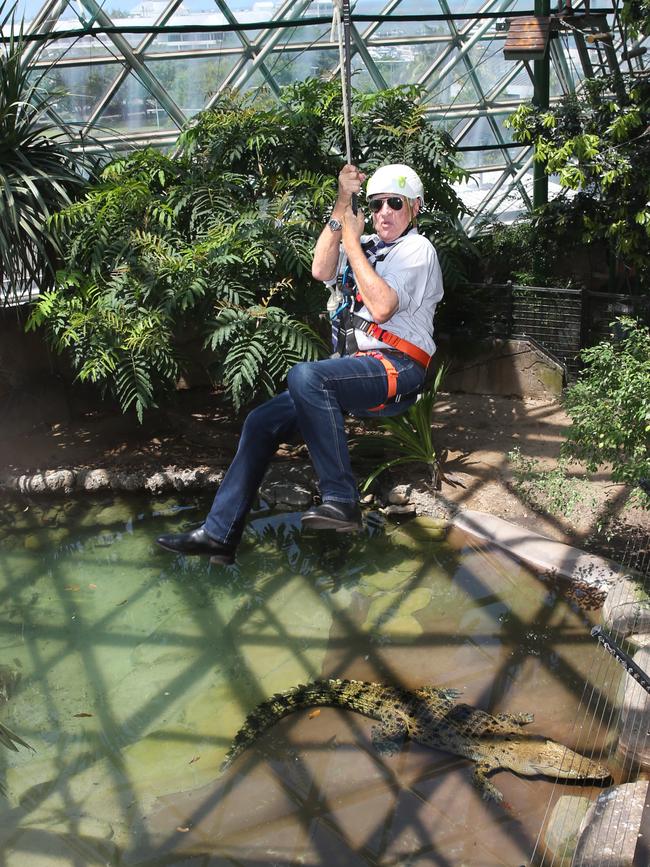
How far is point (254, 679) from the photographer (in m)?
4.80

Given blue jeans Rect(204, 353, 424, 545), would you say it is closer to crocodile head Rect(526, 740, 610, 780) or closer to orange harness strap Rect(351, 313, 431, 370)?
orange harness strap Rect(351, 313, 431, 370)

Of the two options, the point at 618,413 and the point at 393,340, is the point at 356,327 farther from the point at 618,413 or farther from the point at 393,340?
the point at 618,413

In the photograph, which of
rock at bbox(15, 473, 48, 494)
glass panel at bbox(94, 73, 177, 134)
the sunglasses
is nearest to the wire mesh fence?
glass panel at bbox(94, 73, 177, 134)

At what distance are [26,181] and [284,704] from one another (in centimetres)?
407

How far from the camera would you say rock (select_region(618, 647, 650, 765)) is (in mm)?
3973

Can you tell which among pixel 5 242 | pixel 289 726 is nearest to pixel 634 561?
pixel 289 726

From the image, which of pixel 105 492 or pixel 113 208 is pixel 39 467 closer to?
pixel 105 492

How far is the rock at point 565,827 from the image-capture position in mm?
3631

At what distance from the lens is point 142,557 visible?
588cm

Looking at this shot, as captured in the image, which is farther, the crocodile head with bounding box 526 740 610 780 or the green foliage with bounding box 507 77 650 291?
the green foliage with bounding box 507 77 650 291

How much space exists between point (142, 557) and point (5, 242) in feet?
7.58

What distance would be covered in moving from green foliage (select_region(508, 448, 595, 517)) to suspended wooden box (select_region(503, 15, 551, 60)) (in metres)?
3.18

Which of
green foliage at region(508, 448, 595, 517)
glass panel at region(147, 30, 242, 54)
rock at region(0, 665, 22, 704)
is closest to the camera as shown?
rock at region(0, 665, 22, 704)

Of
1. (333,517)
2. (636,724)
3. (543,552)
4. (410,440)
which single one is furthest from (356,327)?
(410,440)
